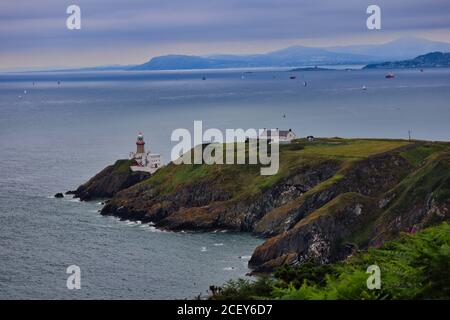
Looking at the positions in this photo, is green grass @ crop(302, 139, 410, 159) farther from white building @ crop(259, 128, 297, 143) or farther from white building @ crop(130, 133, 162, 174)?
white building @ crop(130, 133, 162, 174)

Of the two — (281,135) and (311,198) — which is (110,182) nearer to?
(281,135)

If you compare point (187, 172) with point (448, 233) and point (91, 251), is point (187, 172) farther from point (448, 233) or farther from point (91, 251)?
point (448, 233)

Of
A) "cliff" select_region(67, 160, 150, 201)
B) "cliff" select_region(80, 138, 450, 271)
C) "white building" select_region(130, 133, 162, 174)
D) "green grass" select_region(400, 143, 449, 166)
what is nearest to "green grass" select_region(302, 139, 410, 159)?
"cliff" select_region(80, 138, 450, 271)

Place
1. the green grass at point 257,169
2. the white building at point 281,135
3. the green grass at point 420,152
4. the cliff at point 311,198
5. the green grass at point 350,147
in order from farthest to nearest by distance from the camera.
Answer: the white building at point 281,135 → the green grass at point 350,147 → the green grass at point 420,152 → the green grass at point 257,169 → the cliff at point 311,198

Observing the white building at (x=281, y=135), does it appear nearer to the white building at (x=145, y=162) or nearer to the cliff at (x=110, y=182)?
the white building at (x=145, y=162)

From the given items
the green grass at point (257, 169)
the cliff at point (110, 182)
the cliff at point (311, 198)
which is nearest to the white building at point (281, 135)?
the cliff at point (311, 198)

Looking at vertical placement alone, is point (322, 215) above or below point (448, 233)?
below
